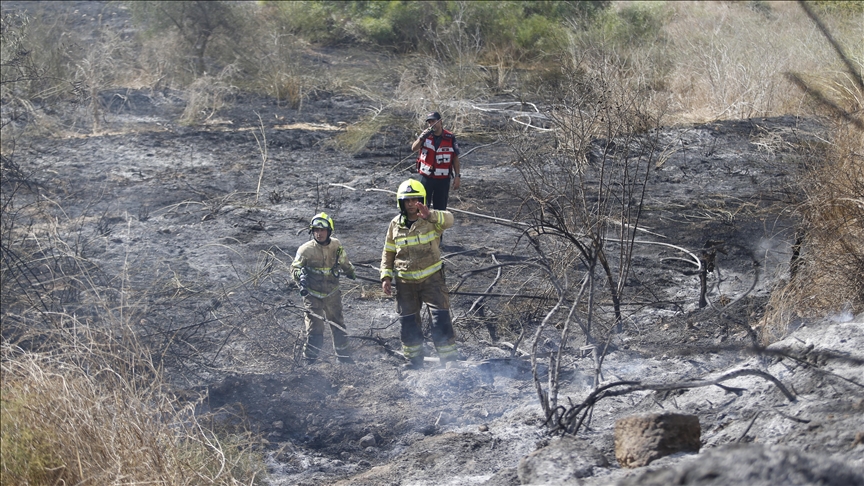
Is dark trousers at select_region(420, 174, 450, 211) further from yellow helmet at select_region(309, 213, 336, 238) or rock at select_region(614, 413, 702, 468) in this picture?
rock at select_region(614, 413, 702, 468)

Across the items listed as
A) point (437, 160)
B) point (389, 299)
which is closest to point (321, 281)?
point (389, 299)

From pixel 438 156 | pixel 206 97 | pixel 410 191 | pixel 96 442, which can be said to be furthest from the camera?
pixel 206 97

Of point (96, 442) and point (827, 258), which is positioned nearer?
point (96, 442)

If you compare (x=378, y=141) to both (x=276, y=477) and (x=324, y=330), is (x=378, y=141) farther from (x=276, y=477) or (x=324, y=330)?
(x=276, y=477)

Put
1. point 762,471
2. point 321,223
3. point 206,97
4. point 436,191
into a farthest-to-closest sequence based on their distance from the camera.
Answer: point 206,97 → point 436,191 → point 321,223 → point 762,471

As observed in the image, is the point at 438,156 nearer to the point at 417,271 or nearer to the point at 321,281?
the point at 321,281

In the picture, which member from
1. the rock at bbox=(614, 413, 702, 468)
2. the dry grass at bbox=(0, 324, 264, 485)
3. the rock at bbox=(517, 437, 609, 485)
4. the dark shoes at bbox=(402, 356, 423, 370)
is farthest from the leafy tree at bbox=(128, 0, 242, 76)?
the rock at bbox=(614, 413, 702, 468)

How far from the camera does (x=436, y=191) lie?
923cm

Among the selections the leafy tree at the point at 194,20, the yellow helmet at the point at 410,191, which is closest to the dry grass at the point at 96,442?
the yellow helmet at the point at 410,191

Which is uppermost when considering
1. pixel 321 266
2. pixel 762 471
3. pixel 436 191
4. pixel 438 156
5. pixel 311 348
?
pixel 762 471

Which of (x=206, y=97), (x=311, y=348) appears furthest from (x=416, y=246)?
(x=206, y=97)

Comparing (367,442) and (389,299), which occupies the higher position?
(367,442)

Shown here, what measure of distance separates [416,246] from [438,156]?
312 cm

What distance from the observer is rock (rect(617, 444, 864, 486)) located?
92.1 inches
